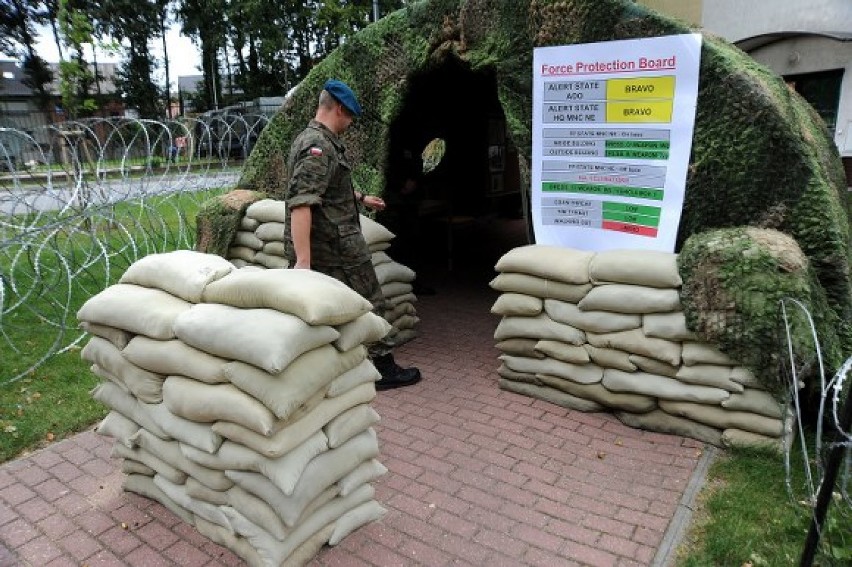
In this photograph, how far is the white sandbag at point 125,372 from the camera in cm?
296

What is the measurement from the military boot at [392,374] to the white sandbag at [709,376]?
2012 mm

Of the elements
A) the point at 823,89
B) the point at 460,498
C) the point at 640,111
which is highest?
the point at 823,89

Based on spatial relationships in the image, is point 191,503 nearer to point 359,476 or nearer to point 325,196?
point 359,476

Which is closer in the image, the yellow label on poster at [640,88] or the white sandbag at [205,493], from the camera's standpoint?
A: the white sandbag at [205,493]

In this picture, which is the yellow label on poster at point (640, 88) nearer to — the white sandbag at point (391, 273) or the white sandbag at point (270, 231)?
the white sandbag at point (391, 273)

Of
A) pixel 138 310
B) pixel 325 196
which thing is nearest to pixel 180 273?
pixel 138 310

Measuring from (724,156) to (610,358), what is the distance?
152 cm

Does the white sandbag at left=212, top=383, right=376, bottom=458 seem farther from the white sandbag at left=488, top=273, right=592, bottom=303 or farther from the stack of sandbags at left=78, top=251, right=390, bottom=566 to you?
the white sandbag at left=488, top=273, right=592, bottom=303

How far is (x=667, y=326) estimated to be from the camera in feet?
12.4

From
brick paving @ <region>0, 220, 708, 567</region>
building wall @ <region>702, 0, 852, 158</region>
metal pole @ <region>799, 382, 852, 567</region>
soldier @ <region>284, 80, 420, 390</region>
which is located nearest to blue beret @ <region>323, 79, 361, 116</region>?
soldier @ <region>284, 80, 420, 390</region>

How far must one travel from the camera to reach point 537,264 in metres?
4.31

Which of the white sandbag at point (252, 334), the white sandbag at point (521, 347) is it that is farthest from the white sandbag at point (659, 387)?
the white sandbag at point (252, 334)

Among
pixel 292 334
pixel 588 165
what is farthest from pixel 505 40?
pixel 292 334

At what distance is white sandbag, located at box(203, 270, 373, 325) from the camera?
259 cm
